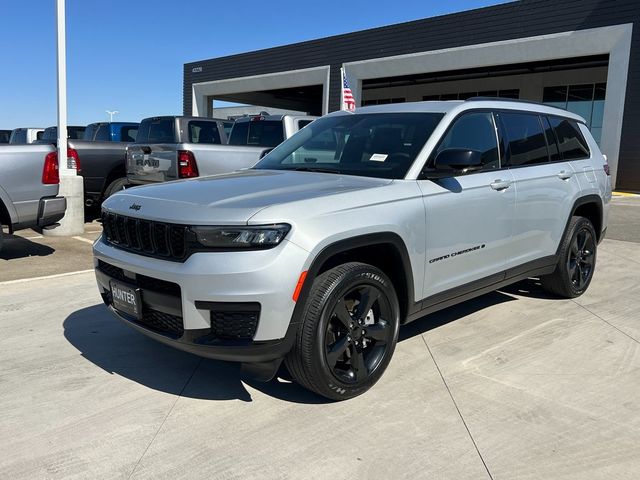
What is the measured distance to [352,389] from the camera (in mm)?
3369

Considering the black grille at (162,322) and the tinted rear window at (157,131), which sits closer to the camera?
the black grille at (162,322)

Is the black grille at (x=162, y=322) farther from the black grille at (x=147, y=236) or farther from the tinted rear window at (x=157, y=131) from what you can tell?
the tinted rear window at (x=157, y=131)

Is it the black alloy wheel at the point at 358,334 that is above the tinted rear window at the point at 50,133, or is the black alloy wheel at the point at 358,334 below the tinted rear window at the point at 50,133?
below

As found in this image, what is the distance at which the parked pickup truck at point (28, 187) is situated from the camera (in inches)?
259

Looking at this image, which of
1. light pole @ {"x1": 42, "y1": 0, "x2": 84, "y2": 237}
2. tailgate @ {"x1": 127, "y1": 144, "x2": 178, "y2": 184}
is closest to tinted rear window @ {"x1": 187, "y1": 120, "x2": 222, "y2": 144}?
tailgate @ {"x1": 127, "y1": 144, "x2": 178, "y2": 184}

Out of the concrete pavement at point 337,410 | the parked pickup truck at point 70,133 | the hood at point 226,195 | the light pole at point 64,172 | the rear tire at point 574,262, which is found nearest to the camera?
the concrete pavement at point 337,410

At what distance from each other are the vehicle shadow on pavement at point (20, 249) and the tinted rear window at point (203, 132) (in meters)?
3.17

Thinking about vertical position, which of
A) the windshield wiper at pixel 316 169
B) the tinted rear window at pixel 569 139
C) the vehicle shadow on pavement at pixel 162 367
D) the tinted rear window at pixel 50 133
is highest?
the tinted rear window at pixel 569 139

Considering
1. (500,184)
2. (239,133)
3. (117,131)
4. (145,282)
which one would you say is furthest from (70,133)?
(500,184)

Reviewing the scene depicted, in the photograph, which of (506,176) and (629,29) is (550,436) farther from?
(629,29)

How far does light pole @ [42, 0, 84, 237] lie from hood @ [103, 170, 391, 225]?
19.4ft

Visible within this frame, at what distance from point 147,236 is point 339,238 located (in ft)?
3.70

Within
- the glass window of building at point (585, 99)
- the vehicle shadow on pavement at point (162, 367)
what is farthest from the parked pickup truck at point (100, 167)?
the glass window of building at point (585, 99)

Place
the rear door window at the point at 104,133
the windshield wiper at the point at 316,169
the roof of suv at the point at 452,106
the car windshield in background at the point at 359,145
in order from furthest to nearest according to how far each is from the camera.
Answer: the rear door window at the point at 104,133 → the roof of suv at the point at 452,106 → the windshield wiper at the point at 316,169 → the car windshield in background at the point at 359,145
